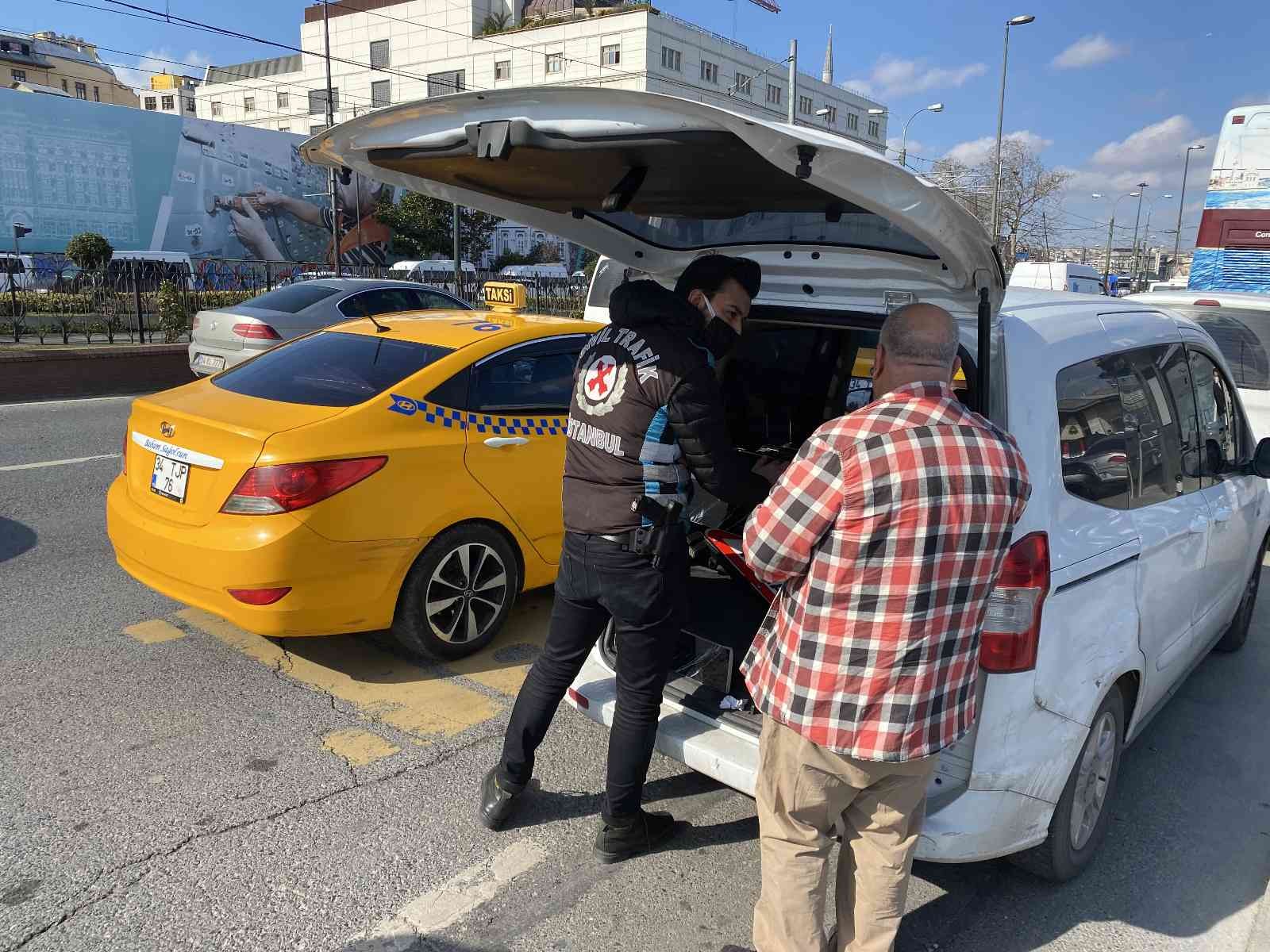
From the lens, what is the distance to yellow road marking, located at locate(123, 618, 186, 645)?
4340 millimetres

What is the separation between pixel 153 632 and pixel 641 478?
3.05m

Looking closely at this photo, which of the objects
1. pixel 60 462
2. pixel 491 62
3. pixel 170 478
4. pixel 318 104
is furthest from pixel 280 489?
pixel 318 104

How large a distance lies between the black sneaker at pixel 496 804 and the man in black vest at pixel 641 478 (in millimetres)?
328

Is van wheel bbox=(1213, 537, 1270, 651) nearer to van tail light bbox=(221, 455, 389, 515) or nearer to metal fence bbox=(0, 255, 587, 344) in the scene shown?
van tail light bbox=(221, 455, 389, 515)

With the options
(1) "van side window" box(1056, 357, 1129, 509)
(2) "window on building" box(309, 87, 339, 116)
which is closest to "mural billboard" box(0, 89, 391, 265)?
(2) "window on building" box(309, 87, 339, 116)

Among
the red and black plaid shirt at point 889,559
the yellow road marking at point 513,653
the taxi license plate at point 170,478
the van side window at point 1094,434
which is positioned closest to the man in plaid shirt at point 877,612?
the red and black plaid shirt at point 889,559

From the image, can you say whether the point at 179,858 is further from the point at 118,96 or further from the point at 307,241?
the point at 118,96

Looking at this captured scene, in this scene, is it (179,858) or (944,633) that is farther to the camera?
(179,858)

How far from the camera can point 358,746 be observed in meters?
3.52

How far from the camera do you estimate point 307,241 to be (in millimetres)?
52000

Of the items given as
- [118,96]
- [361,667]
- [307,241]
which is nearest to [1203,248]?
[361,667]

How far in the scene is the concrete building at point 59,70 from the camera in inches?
3329

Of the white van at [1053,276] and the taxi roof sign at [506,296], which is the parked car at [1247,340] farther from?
the white van at [1053,276]

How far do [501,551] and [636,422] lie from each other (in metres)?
1.94
